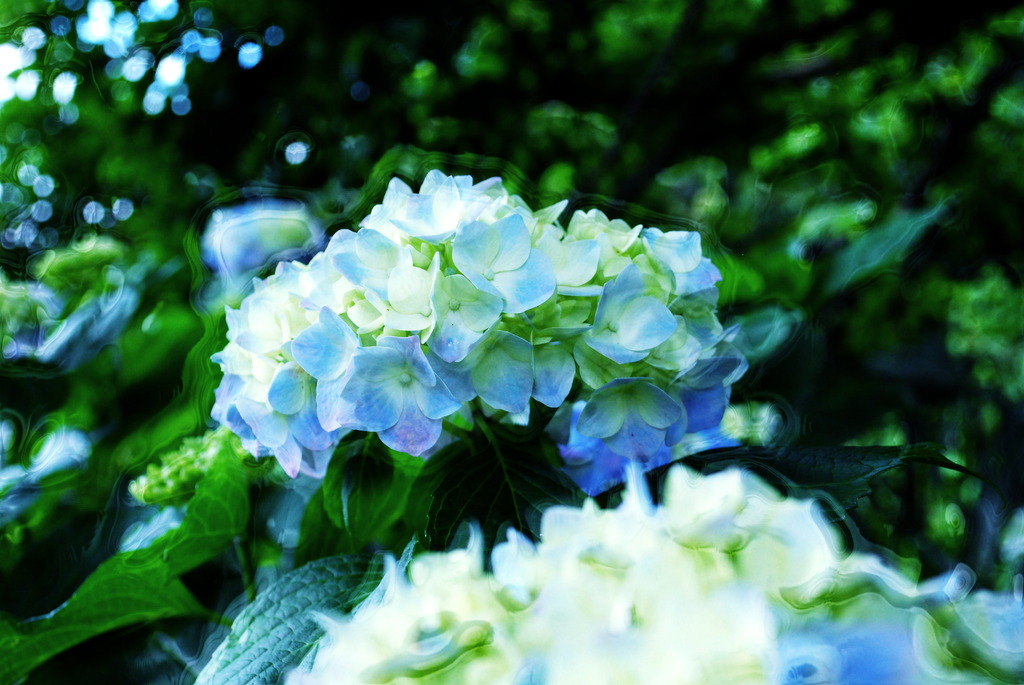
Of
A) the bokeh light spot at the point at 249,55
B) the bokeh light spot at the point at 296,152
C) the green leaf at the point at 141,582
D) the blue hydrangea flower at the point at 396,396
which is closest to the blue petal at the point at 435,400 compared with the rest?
the blue hydrangea flower at the point at 396,396

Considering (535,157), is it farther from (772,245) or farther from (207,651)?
(207,651)

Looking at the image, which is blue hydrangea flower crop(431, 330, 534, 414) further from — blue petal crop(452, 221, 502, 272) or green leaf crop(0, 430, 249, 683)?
green leaf crop(0, 430, 249, 683)

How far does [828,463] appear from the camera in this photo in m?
0.27

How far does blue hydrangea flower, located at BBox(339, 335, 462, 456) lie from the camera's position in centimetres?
25

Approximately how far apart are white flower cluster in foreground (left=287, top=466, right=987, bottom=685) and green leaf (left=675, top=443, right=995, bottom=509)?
6 cm

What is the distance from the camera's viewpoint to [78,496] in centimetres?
46

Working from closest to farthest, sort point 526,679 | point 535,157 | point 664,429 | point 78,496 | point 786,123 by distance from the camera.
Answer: point 526,679
point 664,429
point 78,496
point 535,157
point 786,123

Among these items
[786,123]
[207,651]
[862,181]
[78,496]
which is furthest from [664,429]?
[862,181]

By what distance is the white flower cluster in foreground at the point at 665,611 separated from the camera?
15 cm

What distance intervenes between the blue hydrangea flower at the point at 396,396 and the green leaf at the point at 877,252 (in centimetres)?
50

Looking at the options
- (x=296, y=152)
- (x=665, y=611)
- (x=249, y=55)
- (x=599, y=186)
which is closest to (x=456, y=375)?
(x=665, y=611)

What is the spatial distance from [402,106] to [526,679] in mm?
723

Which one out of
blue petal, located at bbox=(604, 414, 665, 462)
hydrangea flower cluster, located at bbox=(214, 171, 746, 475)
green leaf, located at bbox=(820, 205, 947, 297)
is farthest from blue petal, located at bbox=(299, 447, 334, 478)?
green leaf, located at bbox=(820, 205, 947, 297)

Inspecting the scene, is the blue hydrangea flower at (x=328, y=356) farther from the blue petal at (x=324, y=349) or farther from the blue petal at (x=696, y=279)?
the blue petal at (x=696, y=279)
